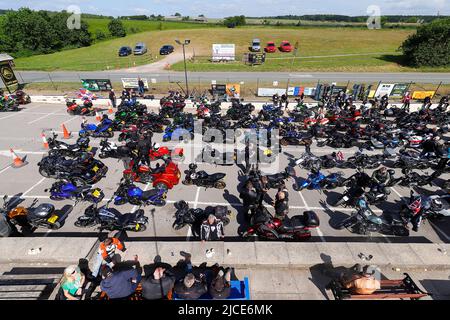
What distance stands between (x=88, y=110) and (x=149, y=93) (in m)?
7.58

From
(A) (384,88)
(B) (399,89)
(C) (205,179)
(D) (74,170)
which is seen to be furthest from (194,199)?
(B) (399,89)

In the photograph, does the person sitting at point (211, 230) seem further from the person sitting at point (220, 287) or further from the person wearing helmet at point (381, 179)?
the person wearing helmet at point (381, 179)

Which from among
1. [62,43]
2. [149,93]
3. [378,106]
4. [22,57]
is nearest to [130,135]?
[149,93]

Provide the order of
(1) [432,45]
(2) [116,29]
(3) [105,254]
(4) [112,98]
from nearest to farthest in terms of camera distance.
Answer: (3) [105,254]
(4) [112,98]
(1) [432,45]
(2) [116,29]

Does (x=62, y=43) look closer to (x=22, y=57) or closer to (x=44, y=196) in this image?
(x=22, y=57)

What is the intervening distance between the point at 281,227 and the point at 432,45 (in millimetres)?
43104

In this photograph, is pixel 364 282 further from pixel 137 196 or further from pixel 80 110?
pixel 80 110

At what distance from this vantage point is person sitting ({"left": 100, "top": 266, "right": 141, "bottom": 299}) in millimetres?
5312

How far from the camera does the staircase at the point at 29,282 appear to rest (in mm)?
5599

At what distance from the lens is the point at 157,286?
17.1 feet

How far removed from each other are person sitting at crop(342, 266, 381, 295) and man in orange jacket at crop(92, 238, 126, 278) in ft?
19.2

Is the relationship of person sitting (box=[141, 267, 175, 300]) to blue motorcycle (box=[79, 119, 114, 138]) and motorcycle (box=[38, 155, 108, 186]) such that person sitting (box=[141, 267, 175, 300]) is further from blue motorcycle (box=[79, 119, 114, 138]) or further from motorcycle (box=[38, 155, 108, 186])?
blue motorcycle (box=[79, 119, 114, 138])

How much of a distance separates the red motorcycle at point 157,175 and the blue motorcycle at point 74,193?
4.25 feet

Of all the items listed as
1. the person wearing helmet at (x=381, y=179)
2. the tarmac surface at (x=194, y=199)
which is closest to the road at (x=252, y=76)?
the tarmac surface at (x=194, y=199)
